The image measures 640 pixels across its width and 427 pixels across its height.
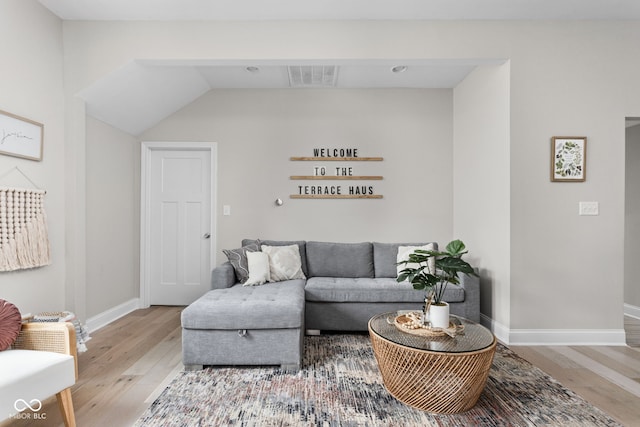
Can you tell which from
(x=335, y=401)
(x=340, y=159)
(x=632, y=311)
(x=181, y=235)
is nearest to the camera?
(x=335, y=401)

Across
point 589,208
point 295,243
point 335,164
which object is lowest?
point 295,243

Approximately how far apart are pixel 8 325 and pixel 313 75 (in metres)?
3.22

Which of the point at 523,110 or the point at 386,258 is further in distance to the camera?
the point at 386,258

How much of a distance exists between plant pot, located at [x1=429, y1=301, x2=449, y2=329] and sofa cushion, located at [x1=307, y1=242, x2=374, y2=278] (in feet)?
5.42

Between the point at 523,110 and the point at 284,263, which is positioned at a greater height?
the point at 523,110

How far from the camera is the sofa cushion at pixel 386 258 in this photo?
3660mm

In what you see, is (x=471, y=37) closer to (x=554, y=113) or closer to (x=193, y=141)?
(x=554, y=113)

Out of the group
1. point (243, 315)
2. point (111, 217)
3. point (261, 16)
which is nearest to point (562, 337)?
point (243, 315)

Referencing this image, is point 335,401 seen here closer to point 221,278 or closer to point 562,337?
point 221,278

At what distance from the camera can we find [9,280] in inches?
91.5

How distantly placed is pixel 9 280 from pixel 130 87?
6.19ft

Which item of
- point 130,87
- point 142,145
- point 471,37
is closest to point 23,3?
point 130,87

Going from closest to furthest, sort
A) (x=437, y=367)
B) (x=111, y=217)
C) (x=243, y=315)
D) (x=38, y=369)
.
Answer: (x=38, y=369) → (x=437, y=367) → (x=243, y=315) → (x=111, y=217)

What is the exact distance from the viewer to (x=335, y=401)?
1.99m
